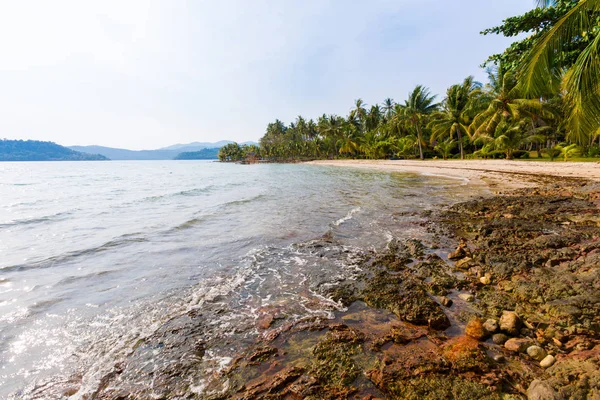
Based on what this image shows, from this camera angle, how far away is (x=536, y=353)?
295cm

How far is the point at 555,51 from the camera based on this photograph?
20.5 ft

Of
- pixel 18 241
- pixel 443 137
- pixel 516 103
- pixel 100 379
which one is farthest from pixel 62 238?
pixel 443 137

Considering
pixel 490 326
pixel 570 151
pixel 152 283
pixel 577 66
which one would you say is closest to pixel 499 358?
pixel 490 326

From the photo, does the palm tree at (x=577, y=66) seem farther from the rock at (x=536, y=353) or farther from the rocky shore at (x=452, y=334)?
the rock at (x=536, y=353)

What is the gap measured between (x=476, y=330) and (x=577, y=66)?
656 centimetres

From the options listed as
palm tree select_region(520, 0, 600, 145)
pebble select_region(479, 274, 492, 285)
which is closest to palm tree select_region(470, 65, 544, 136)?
palm tree select_region(520, 0, 600, 145)

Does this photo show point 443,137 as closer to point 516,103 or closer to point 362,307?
point 516,103

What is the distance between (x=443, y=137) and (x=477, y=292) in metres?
50.3

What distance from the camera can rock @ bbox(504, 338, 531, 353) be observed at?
3.08 meters

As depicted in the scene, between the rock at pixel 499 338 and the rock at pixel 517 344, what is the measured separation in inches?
2.1

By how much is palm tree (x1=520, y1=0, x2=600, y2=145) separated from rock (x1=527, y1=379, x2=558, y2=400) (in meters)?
6.65

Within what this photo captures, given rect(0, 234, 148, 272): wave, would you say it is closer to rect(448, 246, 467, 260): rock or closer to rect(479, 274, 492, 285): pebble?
rect(448, 246, 467, 260): rock

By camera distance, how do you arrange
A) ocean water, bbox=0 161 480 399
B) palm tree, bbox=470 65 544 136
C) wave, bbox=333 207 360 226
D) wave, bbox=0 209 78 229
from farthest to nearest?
palm tree, bbox=470 65 544 136, wave, bbox=0 209 78 229, wave, bbox=333 207 360 226, ocean water, bbox=0 161 480 399

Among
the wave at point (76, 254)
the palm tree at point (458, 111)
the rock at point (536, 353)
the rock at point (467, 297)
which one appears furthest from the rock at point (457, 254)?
the palm tree at point (458, 111)
